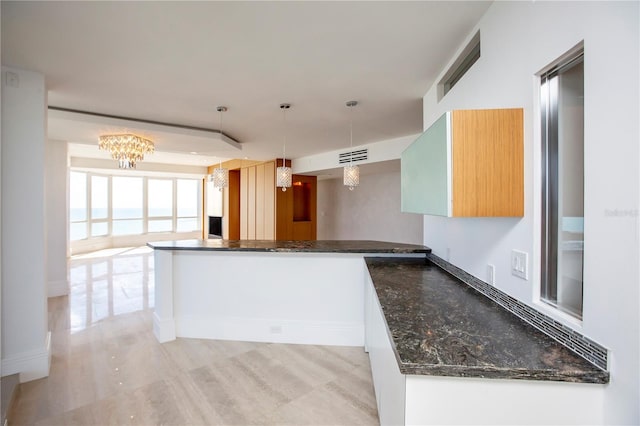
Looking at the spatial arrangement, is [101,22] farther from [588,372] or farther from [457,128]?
[588,372]

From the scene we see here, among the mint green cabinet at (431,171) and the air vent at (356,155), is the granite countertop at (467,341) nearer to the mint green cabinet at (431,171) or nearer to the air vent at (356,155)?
the mint green cabinet at (431,171)

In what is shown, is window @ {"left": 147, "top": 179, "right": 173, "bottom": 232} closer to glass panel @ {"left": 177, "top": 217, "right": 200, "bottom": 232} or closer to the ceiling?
glass panel @ {"left": 177, "top": 217, "right": 200, "bottom": 232}

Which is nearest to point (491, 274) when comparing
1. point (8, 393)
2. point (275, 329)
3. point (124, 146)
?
point (275, 329)

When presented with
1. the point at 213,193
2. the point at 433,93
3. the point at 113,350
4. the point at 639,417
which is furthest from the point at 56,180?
the point at 639,417

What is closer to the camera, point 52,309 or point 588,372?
point 588,372

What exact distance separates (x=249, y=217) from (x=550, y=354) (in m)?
7.47

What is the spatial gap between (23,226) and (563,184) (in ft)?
12.0

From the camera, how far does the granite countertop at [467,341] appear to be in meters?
1.01

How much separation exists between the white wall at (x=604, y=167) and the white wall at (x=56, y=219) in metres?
5.82

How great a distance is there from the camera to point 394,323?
1395 millimetres

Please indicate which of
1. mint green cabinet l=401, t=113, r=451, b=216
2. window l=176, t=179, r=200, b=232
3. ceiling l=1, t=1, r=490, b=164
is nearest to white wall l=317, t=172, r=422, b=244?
ceiling l=1, t=1, r=490, b=164

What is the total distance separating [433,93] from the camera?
2.87 metres

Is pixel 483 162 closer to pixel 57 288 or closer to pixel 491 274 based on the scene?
pixel 491 274

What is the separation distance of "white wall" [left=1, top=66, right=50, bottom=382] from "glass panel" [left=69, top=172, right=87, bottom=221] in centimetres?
761
